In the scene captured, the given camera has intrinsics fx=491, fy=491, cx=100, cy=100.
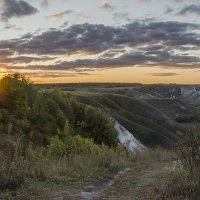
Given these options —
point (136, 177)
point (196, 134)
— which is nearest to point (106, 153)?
point (136, 177)

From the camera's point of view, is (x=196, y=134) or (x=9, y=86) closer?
(x=196, y=134)

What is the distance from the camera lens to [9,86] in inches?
1167

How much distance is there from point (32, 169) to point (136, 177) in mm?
4581

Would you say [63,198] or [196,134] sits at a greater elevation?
[196,134]

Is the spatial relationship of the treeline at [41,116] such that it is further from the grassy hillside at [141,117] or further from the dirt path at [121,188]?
the grassy hillside at [141,117]

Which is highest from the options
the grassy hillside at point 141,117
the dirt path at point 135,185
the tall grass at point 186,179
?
the tall grass at point 186,179

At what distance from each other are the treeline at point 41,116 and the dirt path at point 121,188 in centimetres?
736

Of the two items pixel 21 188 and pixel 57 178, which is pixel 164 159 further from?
pixel 21 188

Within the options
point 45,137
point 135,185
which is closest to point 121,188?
point 135,185

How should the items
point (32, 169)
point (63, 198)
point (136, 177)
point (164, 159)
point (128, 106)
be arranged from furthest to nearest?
1. point (128, 106)
2. point (164, 159)
3. point (136, 177)
4. point (32, 169)
5. point (63, 198)

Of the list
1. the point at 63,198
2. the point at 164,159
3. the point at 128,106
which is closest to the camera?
the point at 63,198

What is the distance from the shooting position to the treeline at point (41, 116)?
90.0 ft

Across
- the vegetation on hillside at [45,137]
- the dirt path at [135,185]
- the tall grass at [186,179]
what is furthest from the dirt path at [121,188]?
the vegetation on hillside at [45,137]

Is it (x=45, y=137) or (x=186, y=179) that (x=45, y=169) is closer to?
(x=186, y=179)
